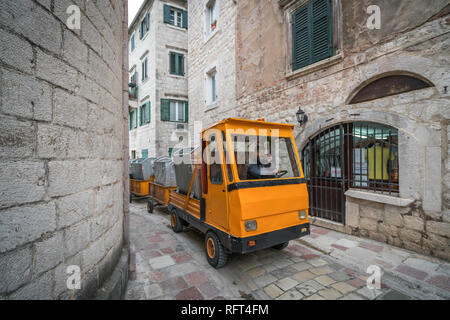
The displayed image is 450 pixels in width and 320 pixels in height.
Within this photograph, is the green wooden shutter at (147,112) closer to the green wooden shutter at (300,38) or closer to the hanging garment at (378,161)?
the green wooden shutter at (300,38)

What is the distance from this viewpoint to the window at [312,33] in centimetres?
518

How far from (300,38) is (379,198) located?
456cm

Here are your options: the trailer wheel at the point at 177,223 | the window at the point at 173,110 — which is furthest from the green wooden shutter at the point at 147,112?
the trailer wheel at the point at 177,223

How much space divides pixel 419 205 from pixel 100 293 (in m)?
5.15

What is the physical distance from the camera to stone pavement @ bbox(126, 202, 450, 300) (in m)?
2.80

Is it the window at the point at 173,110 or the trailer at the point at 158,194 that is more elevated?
the window at the point at 173,110

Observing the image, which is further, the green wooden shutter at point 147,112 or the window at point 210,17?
the green wooden shutter at point 147,112

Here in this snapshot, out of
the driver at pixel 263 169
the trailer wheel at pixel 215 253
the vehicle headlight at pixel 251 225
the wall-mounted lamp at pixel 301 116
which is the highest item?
the wall-mounted lamp at pixel 301 116

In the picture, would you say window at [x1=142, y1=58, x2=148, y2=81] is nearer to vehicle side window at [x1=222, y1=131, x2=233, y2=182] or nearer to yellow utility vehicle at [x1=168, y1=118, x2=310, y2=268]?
yellow utility vehicle at [x1=168, y1=118, x2=310, y2=268]

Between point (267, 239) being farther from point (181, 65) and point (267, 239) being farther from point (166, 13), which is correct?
point (166, 13)

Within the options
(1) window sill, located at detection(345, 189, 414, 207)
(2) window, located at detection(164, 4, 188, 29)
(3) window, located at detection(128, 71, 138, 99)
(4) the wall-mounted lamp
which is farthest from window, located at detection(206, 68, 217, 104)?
(3) window, located at detection(128, 71, 138, 99)

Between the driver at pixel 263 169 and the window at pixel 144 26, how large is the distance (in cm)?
1416

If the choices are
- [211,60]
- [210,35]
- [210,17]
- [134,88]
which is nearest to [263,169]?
[211,60]
